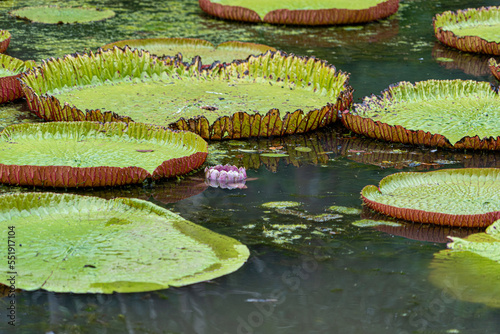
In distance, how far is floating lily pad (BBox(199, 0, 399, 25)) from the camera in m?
Result: 8.14

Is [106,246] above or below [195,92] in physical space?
below

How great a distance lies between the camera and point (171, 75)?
5.36 meters

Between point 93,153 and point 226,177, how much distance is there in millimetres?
719

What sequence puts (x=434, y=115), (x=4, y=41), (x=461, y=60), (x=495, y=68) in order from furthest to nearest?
1. (x=461, y=60)
2. (x=4, y=41)
3. (x=495, y=68)
4. (x=434, y=115)

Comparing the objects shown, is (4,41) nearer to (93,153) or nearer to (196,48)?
(196,48)

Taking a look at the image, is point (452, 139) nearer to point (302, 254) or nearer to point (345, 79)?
point (345, 79)

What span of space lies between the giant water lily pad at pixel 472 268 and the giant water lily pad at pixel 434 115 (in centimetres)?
129

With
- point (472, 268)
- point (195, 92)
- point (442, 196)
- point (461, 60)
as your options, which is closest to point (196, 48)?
point (195, 92)

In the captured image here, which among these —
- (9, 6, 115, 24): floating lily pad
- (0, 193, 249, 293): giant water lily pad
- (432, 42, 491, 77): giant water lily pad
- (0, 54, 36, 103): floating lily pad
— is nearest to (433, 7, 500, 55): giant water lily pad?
(432, 42, 491, 77): giant water lily pad

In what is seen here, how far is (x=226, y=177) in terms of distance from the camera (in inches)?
152

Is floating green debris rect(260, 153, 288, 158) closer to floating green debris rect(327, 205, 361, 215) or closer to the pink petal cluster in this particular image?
the pink petal cluster

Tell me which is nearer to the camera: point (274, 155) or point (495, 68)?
point (274, 155)

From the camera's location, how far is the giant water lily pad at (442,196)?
3219mm

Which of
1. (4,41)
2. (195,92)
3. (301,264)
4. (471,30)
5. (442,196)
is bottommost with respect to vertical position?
(301,264)
